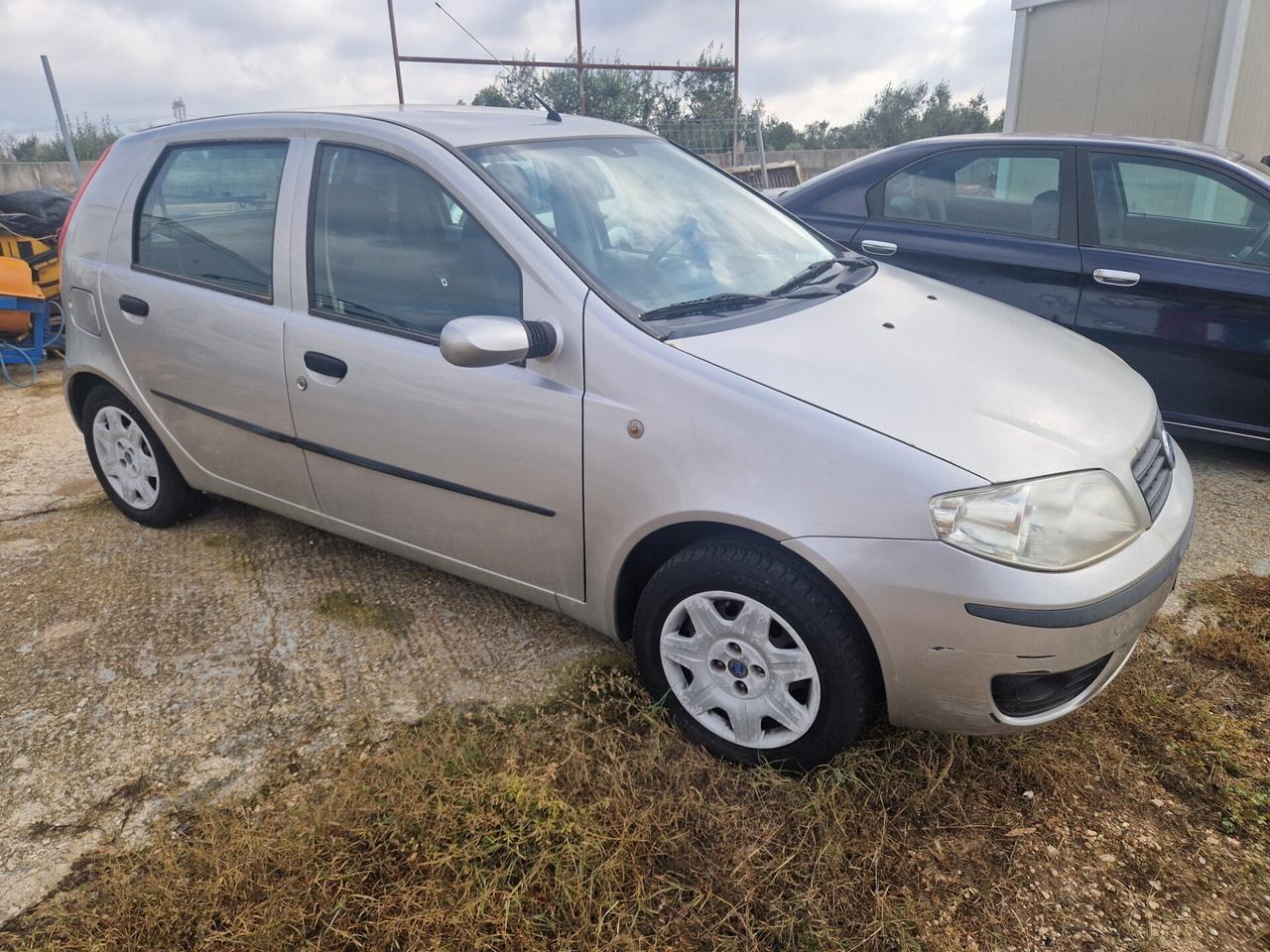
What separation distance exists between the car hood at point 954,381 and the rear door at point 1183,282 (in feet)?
4.90

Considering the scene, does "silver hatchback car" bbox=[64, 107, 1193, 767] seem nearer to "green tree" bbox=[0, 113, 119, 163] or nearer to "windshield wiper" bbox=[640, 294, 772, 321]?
"windshield wiper" bbox=[640, 294, 772, 321]

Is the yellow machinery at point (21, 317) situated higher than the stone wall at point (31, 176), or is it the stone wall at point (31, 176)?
the stone wall at point (31, 176)

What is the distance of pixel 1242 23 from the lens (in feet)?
29.1

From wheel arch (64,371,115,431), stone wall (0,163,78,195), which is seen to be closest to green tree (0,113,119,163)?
stone wall (0,163,78,195)

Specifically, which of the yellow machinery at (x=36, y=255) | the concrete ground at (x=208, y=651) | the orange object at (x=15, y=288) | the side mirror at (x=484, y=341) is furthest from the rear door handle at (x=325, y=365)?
the yellow machinery at (x=36, y=255)

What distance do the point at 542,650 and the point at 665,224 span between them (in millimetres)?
1405

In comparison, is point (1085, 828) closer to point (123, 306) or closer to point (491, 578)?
point (491, 578)

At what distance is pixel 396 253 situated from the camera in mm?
2723

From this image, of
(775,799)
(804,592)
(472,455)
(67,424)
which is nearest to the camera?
(804,592)

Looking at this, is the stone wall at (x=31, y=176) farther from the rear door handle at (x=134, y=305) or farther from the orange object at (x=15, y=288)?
the rear door handle at (x=134, y=305)

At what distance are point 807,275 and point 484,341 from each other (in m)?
1.23

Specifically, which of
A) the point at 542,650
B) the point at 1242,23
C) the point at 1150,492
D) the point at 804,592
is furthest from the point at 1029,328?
the point at 1242,23

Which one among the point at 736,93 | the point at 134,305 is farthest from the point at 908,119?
the point at 134,305

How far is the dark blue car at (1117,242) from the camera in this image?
13.1 ft
